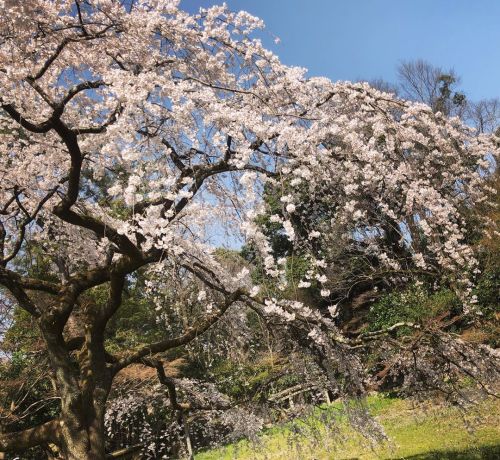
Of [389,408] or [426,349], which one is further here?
[389,408]

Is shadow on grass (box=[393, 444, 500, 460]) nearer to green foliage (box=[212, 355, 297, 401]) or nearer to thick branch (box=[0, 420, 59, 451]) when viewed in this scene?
green foliage (box=[212, 355, 297, 401])

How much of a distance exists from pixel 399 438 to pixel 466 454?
79.8 inches

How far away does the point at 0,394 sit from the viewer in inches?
330

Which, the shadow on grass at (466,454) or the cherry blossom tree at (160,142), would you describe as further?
the shadow on grass at (466,454)

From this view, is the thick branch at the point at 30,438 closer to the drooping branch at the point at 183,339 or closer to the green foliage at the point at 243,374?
the drooping branch at the point at 183,339

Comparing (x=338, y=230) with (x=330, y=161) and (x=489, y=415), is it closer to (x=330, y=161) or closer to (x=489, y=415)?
(x=489, y=415)

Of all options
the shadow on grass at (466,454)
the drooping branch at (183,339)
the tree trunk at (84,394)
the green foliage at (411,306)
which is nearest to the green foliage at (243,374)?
the shadow on grass at (466,454)

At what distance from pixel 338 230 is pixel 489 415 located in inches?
225

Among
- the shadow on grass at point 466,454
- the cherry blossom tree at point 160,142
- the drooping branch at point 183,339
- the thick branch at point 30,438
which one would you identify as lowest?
the shadow on grass at point 466,454

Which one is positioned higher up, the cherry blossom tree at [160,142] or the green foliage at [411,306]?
the cherry blossom tree at [160,142]

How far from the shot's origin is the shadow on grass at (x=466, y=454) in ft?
20.0

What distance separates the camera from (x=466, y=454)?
6375 millimetres

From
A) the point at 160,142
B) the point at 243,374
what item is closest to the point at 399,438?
the point at 243,374

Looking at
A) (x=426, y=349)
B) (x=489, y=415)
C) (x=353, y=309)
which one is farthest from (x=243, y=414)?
(x=353, y=309)
